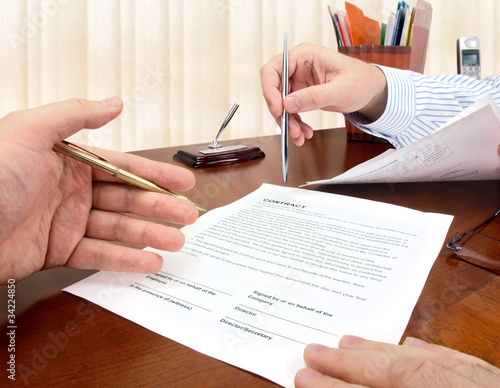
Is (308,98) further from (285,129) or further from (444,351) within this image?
(444,351)

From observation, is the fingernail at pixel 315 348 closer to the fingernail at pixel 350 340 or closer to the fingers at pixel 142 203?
the fingernail at pixel 350 340

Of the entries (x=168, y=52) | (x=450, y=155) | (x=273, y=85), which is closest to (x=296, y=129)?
(x=273, y=85)

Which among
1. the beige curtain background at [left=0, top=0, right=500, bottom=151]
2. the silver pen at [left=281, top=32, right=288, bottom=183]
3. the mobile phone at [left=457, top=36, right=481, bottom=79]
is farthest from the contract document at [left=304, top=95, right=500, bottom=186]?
the beige curtain background at [left=0, top=0, right=500, bottom=151]

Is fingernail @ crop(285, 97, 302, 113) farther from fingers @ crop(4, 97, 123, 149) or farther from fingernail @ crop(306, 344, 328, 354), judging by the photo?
fingernail @ crop(306, 344, 328, 354)

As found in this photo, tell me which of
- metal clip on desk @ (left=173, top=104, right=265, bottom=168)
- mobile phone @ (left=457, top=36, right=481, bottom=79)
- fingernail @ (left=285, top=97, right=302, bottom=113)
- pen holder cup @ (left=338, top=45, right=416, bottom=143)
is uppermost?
mobile phone @ (left=457, top=36, right=481, bottom=79)

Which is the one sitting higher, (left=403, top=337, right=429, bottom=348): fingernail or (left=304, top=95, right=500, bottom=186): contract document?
(left=304, top=95, right=500, bottom=186): contract document

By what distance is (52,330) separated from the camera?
0.40 metres

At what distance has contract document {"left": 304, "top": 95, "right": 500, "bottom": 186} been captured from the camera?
2.17 feet

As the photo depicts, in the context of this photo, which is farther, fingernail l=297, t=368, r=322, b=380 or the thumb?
the thumb

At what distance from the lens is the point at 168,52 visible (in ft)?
5.98

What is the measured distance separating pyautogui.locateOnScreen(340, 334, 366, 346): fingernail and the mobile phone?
4.01ft

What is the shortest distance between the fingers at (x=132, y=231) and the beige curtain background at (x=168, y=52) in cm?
138

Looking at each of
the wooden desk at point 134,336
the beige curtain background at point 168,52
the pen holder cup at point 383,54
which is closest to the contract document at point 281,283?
the wooden desk at point 134,336

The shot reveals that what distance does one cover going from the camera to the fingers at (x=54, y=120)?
1.50 ft
